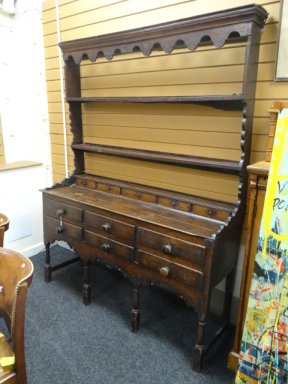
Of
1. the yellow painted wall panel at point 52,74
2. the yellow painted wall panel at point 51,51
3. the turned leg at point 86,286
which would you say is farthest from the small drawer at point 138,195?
the yellow painted wall panel at point 51,51

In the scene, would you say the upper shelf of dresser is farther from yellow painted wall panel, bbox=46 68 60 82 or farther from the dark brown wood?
yellow painted wall panel, bbox=46 68 60 82

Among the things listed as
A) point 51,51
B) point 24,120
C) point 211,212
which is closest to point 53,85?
point 51,51

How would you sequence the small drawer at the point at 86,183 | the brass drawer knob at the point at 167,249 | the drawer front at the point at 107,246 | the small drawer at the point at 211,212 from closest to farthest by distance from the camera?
the brass drawer knob at the point at 167,249 < the small drawer at the point at 211,212 < the drawer front at the point at 107,246 < the small drawer at the point at 86,183

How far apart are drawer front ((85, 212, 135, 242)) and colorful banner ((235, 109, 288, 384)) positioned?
0.79 metres

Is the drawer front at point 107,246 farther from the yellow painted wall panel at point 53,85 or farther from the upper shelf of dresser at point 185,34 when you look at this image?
the yellow painted wall panel at point 53,85

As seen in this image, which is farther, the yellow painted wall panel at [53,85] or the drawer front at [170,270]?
the yellow painted wall panel at [53,85]

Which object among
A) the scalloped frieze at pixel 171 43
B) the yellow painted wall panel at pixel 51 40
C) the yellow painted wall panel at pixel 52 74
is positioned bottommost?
the yellow painted wall panel at pixel 52 74

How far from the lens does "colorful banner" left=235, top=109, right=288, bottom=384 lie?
4.35 feet

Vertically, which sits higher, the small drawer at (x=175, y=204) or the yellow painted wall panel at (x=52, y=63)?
the yellow painted wall panel at (x=52, y=63)

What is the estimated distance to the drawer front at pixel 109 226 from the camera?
188 centimetres

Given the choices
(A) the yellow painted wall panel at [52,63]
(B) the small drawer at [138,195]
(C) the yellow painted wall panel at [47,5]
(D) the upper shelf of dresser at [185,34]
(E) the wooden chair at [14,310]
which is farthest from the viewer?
(A) the yellow painted wall panel at [52,63]

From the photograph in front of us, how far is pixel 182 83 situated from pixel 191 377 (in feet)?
6.07

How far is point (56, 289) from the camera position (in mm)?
2520

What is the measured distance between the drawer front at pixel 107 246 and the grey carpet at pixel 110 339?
539 mm
